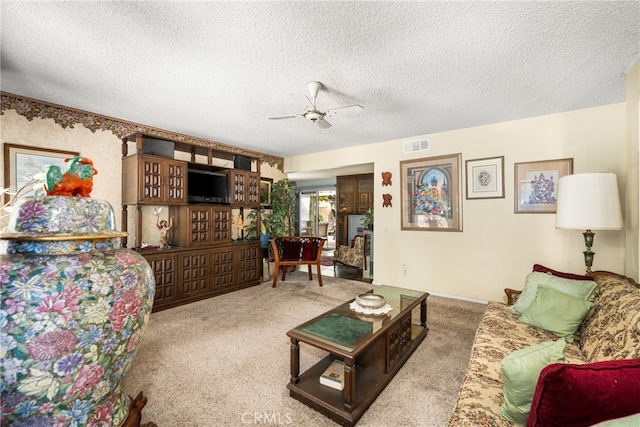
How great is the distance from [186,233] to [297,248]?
1.73 meters

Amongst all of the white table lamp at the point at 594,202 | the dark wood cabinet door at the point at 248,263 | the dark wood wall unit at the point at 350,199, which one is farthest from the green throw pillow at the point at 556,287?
the dark wood wall unit at the point at 350,199

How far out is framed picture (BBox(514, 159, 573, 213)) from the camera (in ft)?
10.9

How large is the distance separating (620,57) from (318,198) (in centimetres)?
780

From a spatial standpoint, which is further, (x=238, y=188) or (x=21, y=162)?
(x=238, y=188)

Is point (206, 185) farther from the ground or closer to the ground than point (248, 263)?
farther from the ground

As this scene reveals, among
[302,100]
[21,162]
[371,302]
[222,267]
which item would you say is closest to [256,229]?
[222,267]

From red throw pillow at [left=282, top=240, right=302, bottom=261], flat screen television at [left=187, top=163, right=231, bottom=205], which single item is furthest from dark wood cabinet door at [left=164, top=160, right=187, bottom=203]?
red throw pillow at [left=282, top=240, right=302, bottom=261]

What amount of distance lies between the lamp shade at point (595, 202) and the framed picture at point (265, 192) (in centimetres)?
467

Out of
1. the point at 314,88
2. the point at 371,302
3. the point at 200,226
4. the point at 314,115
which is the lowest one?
the point at 371,302

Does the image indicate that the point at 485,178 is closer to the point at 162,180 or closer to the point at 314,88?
the point at 314,88

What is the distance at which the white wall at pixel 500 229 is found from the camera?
10.2ft

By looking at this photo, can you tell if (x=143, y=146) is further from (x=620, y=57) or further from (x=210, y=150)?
(x=620, y=57)

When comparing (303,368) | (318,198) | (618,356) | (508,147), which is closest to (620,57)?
(508,147)

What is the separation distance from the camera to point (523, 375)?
42.8 inches
